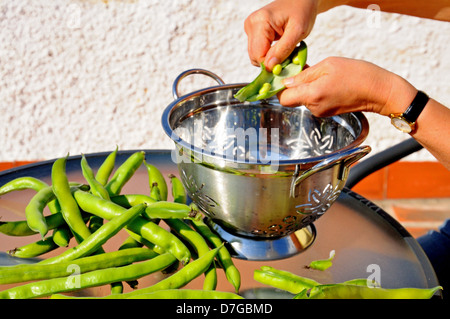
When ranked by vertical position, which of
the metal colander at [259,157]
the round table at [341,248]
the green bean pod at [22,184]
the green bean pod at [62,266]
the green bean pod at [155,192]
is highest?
the metal colander at [259,157]

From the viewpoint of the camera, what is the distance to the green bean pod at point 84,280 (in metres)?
0.79

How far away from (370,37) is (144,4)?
106 cm

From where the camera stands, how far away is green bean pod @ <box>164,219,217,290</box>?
0.87m

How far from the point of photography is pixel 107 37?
6.86 feet

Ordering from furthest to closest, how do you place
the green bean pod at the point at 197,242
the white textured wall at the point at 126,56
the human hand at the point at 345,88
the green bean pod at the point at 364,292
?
the white textured wall at the point at 126,56 < the human hand at the point at 345,88 < the green bean pod at the point at 197,242 < the green bean pod at the point at 364,292

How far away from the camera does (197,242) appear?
3.08ft

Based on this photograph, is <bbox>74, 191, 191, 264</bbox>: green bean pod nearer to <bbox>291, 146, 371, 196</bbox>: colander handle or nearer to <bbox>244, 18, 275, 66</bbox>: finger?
<bbox>291, 146, 371, 196</bbox>: colander handle

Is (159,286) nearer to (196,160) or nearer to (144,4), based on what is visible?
(196,160)

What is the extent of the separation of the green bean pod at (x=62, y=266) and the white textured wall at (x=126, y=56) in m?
1.42

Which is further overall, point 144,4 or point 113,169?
point 144,4

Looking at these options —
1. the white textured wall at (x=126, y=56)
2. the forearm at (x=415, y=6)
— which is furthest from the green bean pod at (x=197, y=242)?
the white textured wall at (x=126, y=56)

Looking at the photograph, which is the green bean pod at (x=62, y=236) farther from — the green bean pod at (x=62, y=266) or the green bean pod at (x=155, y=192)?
the green bean pod at (x=155, y=192)

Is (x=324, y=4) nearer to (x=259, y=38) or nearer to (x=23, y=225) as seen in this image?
(x=259, y=38)
